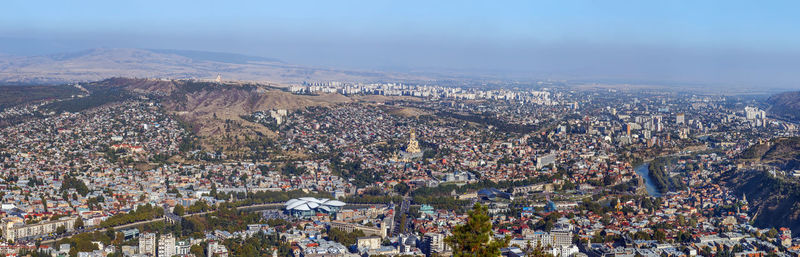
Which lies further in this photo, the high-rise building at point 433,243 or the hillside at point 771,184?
the hillside at point 771,184

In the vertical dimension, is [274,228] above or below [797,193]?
below

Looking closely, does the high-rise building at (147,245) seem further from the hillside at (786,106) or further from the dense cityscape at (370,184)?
the hillside at (786,106)

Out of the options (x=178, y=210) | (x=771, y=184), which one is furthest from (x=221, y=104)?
(x=771, y=184)

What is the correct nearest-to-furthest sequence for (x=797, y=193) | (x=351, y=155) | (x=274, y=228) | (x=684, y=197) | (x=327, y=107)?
(x=274, y=228) → (x=797, y=193) → (x=684, y=197) → (x=351, y=155) → (x=327, y=107)

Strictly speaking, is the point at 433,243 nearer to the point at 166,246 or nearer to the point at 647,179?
the point at 166,246

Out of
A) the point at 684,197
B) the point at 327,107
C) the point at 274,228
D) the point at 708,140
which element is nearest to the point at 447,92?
the point at 327,107

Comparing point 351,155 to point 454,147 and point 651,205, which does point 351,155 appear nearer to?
point 454,147

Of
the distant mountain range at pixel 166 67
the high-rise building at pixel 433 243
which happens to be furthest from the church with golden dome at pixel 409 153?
the distant mountain range at pixel 166 67
